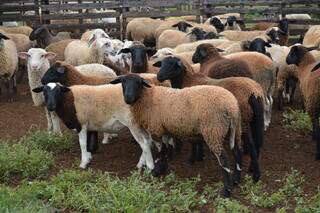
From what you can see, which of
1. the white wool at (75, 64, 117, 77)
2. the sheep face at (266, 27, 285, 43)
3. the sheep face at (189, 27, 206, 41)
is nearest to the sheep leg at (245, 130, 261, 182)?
the white wool at (75, 64, 117, 77)

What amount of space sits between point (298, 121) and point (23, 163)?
4.25 meters

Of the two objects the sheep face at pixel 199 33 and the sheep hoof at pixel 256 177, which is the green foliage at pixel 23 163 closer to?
the sheep hoof at pixel 256 177

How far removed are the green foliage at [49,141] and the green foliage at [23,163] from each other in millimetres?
499

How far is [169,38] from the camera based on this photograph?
1287 centimetres

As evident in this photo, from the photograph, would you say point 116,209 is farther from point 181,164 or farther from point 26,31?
point 26,31

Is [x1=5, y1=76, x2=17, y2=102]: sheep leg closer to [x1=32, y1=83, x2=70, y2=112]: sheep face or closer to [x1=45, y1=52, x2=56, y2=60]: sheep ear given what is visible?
[x1=45, y1=52, x2=56, y2=60]: sheep ear

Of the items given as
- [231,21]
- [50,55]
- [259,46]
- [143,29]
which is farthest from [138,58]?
[143,29]

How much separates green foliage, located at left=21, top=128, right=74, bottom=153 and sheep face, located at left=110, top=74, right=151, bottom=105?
164cm

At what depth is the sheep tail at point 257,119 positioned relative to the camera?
244 inches

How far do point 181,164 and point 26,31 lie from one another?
30.6ft

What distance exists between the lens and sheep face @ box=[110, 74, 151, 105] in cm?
629

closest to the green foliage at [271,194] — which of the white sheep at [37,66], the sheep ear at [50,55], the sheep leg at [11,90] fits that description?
the white sheep at [37,66]

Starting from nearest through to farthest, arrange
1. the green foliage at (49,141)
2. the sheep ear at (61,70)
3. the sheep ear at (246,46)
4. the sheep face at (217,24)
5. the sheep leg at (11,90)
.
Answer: the green foliage at (49,141)
the sheep ear at (61,70)
the sheep ear at (246,46)
the sheep leg at (11,90)
the sheep face at (217,24)

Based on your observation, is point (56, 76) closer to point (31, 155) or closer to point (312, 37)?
point (31, 155)
